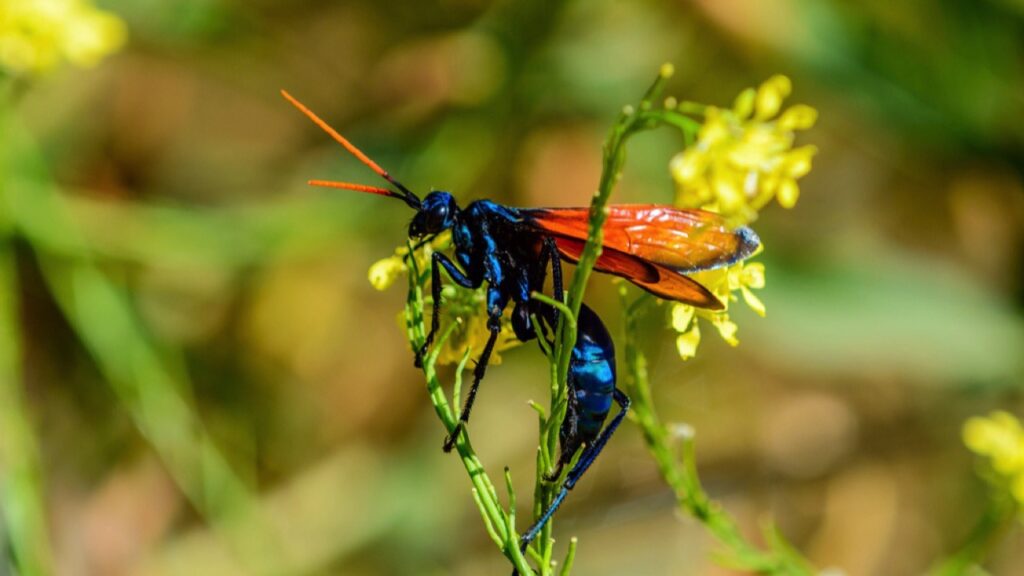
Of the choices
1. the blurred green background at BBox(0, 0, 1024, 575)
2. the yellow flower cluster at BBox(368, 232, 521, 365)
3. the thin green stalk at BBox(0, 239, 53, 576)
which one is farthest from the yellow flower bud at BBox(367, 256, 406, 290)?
the blurred green background at BBox(0, 0, 1024, 575)

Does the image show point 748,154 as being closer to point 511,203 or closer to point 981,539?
point 981,539

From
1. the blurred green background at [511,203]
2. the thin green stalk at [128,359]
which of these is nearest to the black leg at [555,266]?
the thin green stalk at [128,359]

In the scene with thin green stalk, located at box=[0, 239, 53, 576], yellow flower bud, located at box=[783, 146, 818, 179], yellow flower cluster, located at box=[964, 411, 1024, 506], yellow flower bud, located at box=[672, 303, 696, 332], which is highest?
thin green stalk, located at box=[0, 239, 53, 576]

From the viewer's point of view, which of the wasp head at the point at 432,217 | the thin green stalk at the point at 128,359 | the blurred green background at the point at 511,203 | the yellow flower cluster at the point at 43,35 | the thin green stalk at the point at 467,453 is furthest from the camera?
the blurred green background at the point at 511,203

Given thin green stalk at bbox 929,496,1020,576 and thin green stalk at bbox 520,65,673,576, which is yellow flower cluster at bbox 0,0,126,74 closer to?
thin green stalk at bbox 520,65,673,576

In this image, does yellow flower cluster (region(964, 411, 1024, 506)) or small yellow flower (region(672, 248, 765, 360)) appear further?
yellow flower cluster (region(964, 411, 1024, 506))

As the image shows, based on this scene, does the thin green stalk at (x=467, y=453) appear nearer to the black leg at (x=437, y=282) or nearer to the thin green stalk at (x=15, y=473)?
the black leg at (x=437, y=282)
